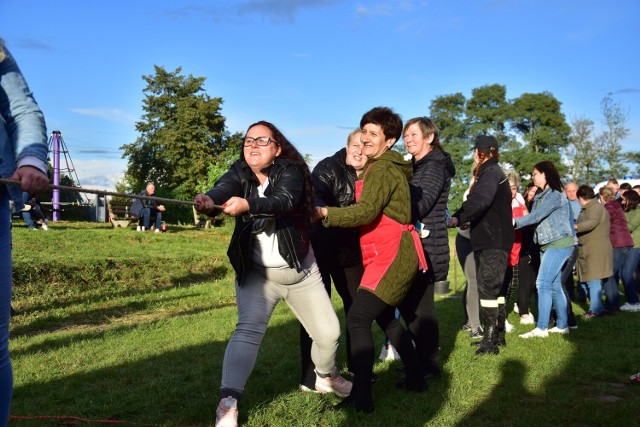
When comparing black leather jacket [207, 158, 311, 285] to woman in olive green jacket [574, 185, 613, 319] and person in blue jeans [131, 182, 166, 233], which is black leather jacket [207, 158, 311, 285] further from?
person in blue jeans [131, 182, 166, 233]

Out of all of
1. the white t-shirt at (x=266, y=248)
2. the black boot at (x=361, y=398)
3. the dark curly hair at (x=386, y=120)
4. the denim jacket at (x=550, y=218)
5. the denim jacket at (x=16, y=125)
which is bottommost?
the black boot at (x=361, y=398)

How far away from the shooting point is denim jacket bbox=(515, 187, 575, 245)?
737 cm

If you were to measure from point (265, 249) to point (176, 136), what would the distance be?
4119cm

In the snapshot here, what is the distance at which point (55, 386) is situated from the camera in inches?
195

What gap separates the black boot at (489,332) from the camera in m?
6.40

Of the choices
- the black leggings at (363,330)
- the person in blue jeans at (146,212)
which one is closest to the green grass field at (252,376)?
the black leggings at (363,330)

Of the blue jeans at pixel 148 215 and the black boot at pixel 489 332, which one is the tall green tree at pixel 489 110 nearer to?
the blue jeans at pixel 148 215

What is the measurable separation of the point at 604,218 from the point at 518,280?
1.60 m

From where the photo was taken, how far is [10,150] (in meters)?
2.90

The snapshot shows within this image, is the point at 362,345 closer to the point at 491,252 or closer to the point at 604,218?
the point at 491,252

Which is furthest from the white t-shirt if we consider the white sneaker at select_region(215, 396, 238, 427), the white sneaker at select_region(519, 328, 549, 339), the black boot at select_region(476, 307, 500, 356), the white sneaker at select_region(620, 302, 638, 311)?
the white sneaker at select_region(620, 302, 638, 311)

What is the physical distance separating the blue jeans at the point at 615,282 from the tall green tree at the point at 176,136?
34.0m

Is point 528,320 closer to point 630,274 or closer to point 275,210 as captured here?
point 630,274

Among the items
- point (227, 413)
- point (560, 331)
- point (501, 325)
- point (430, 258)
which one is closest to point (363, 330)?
point (227, 413)
